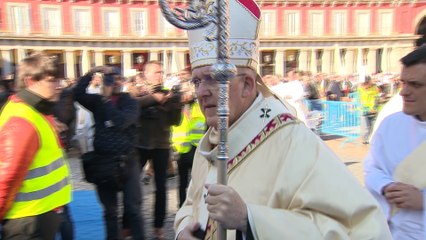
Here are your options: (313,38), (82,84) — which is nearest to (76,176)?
(82,84)

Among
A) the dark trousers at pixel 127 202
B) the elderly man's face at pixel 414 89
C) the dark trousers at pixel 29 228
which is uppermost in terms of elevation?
the elderly man's face at pixel 414 89

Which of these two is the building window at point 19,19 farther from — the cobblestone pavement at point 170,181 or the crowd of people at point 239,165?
the crowd of people at point 239,165

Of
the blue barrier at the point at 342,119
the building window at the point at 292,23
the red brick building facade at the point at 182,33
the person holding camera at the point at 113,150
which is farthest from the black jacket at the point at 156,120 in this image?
the building window at the point at 292,23

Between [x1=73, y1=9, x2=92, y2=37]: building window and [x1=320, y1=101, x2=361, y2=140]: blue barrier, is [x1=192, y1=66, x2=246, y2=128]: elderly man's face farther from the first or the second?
[x1=73, y1=9, x2=92, y2=37]: building window

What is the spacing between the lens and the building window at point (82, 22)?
135 ft

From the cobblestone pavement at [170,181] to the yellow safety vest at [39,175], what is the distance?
2.52m

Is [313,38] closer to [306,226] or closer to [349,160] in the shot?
[349,160]

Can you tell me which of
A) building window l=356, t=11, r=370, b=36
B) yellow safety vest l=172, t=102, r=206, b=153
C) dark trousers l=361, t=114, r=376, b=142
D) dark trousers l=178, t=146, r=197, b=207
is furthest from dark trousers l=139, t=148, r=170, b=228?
building window l=356, t=11, r=370, b=36

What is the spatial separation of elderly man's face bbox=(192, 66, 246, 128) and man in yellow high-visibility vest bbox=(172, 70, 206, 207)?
143 inches

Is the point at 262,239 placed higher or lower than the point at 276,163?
lower

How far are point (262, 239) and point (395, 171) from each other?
1184mm

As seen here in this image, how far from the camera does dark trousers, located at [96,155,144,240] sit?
14.3 ft

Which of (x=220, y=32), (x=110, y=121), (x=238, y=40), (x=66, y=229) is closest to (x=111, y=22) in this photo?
(x=66, y=229)

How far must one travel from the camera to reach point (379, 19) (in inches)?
1913
